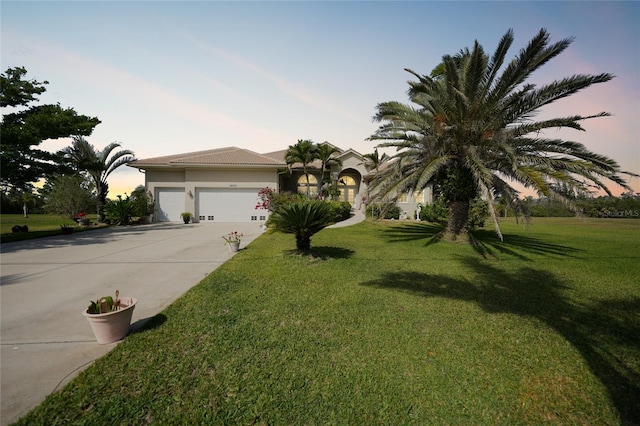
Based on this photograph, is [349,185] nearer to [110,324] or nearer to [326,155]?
[326,155]

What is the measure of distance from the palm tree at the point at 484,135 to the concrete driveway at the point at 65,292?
6.90m

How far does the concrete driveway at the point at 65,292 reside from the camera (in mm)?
2922

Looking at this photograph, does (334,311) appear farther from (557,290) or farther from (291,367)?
(557,290)

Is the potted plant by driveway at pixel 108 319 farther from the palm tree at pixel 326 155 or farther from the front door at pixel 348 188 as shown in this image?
the front door at pixel 348 188

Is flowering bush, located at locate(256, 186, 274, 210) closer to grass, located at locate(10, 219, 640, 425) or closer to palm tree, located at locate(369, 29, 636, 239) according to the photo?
palm tree, located at locate(369, 29, 636, 239)

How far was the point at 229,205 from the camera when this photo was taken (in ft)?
72.8

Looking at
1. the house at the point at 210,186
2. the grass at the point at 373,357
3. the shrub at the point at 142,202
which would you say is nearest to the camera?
the grass at the point at 373,357

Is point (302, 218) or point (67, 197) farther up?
point (67, 197)

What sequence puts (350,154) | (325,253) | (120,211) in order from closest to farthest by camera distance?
(325,253)
(120,211)
(350,154)

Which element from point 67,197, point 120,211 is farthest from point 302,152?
point 67,197

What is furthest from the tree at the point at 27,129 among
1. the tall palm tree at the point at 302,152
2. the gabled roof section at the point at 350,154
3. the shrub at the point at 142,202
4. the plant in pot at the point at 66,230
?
the gabled roof section at the point at 350,154

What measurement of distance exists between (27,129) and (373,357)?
725 inches

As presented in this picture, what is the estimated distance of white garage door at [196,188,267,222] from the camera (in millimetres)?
22047

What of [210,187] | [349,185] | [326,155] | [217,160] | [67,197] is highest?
[326,155]
